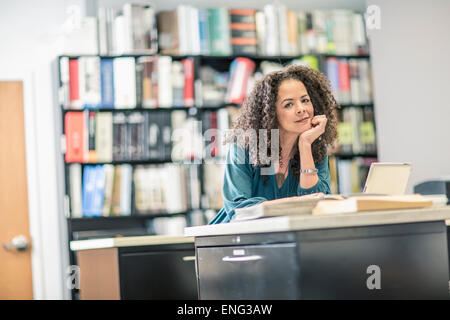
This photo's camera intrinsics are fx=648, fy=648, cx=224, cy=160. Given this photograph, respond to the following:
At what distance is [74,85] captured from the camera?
3.99 m

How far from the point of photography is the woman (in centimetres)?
216

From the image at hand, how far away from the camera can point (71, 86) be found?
3.99 meters

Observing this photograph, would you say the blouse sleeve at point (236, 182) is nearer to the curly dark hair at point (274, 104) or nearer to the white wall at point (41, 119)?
the curly dark hair at point (274, 104)

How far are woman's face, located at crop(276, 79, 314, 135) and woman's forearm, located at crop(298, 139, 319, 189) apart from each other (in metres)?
0.07

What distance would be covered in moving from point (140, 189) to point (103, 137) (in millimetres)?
395

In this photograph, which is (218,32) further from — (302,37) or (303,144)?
(303,144)

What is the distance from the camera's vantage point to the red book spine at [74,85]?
3979mm

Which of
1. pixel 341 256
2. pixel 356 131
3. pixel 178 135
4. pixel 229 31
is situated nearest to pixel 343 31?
pixel 356 131

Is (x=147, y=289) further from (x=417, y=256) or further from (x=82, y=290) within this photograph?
(x=417, y=256)

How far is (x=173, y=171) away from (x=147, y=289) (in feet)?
4.00

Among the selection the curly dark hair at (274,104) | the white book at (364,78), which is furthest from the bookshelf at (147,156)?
the curly dark hair at (274,104)

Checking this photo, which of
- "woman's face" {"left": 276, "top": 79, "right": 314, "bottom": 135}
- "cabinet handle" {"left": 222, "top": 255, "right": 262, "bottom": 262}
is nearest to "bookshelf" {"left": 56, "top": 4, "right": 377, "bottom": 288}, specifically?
"woman's face" {"left": 276, "top": 79, "right": 314, "bottom": 135}

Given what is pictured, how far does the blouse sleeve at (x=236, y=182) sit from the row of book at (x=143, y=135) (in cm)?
189
